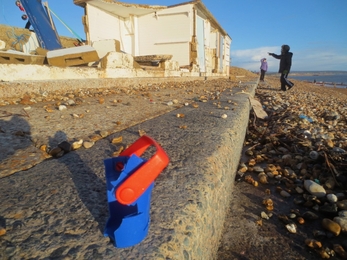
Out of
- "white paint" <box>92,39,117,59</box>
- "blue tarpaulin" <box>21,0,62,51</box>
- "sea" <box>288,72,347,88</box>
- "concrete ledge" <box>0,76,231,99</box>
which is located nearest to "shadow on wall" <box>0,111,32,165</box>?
"concrete ledge" <box>0,76,231,99</box>

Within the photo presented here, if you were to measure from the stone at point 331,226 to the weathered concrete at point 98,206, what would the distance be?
66 cm

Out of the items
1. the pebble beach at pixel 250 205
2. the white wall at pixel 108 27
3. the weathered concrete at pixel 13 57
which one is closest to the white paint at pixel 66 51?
the weathered concrete at pixel 13 57

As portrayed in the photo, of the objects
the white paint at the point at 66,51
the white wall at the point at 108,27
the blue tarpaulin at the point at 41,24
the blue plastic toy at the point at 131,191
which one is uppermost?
the white wall at the point at 108,27

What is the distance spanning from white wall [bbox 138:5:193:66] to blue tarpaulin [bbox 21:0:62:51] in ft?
15.5

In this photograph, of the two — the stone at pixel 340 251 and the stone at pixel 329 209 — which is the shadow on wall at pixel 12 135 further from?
the stone at pixel 329 209

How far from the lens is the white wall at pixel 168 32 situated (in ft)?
30.6

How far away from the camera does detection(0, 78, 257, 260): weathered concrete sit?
20.0 inches

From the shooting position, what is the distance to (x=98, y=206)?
0.64 m

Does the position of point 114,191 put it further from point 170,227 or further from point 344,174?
point 344,174

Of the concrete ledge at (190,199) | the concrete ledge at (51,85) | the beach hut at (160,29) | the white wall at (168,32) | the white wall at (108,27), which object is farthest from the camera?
the white wall at (168,32)

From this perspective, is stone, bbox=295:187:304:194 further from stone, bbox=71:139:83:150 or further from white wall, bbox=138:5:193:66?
white wall, bbox=138:5:193:66

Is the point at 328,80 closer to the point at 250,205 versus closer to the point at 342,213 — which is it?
the point at 342,213

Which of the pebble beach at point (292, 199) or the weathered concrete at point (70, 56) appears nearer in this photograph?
the pebble beach at point (292, 199)

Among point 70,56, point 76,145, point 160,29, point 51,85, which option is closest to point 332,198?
point 76,145
